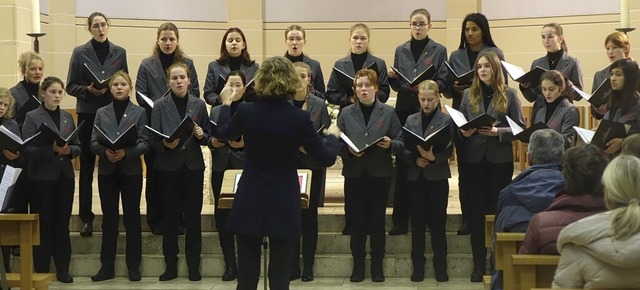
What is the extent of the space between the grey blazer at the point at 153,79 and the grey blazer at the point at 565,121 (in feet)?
9.16

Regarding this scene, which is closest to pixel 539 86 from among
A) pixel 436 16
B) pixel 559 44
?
pixel 559 44

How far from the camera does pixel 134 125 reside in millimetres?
7258

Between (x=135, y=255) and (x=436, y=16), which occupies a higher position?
(x=436, y=16)

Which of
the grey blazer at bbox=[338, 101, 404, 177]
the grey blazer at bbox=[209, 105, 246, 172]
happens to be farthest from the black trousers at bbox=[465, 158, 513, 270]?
the grey blazer at bbox=[209, 105, 246, 172]

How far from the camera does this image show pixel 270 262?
5371 millimetres

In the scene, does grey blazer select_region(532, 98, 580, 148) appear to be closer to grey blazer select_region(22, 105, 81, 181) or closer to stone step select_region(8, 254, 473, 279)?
stone step select_region(8, 254, 473, 279)

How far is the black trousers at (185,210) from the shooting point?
7645 millimetres

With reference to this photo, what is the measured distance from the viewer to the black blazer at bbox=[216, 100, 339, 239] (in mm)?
5258

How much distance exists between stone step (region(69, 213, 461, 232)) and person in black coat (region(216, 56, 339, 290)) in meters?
2.73

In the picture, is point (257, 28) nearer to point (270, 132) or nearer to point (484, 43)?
point (484, 43)

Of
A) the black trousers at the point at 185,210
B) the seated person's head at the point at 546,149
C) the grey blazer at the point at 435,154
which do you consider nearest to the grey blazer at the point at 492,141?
the grey blazer at the point at 435,154

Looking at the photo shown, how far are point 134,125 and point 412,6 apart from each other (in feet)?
20.8

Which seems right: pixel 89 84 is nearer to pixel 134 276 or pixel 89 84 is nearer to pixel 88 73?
pixel 88 73

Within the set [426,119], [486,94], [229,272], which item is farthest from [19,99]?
[486,94]
